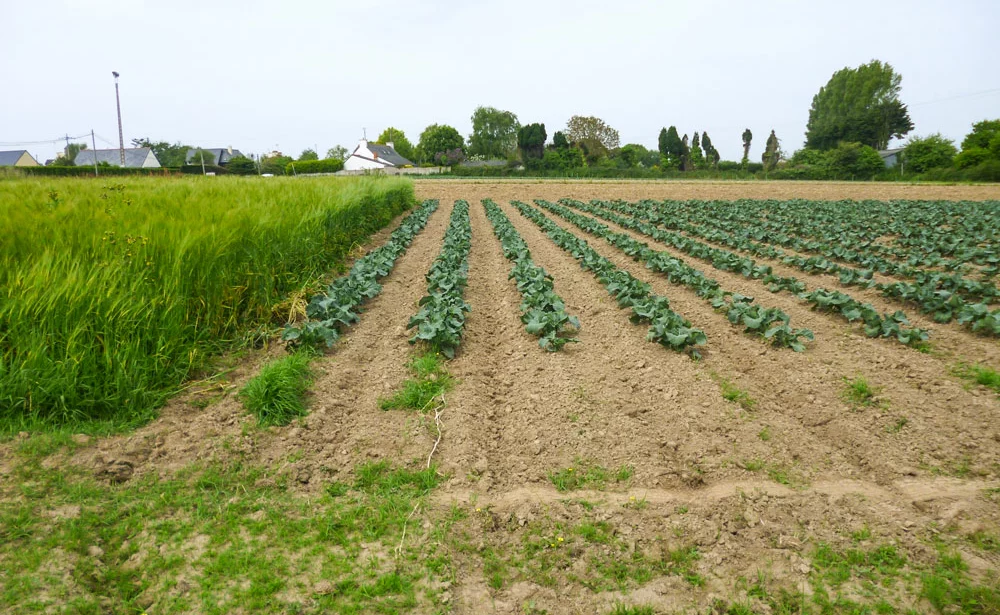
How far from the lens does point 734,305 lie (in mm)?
6504

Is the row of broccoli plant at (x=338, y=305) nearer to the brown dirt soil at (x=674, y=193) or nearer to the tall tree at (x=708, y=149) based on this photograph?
the brown dirt soil at (x=674, y=193)

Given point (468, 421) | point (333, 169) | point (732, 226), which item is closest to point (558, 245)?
point (732, 226)

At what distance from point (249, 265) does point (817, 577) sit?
19.2ft

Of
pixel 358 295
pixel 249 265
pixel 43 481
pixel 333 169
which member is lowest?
pixel 43 481

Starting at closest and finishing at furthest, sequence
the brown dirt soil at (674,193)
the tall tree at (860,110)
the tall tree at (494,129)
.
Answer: the brown dirt soil at (674,193) → the tall tree at (860,110) → the tall tree at (494,129)

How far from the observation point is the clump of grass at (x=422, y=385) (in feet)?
14.1

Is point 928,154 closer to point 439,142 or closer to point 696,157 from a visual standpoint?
point 696,157

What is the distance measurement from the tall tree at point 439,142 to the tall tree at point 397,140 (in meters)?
27.8

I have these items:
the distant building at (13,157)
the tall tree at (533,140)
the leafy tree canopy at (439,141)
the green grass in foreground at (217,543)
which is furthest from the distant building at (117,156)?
the green grass in foreground at (217,543)

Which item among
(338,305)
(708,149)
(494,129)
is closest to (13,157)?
(494,129)

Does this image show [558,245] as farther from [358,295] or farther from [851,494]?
[851,494]

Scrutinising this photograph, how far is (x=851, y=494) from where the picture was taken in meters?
3.24

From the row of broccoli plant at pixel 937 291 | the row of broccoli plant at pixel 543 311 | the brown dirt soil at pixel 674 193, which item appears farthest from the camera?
the brown dirt soil at pixel 674 193

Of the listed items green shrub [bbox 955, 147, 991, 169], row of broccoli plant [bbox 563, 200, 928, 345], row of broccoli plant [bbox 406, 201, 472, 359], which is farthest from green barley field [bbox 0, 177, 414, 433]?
green shrub [bbox 955, 147, 991, 169]
